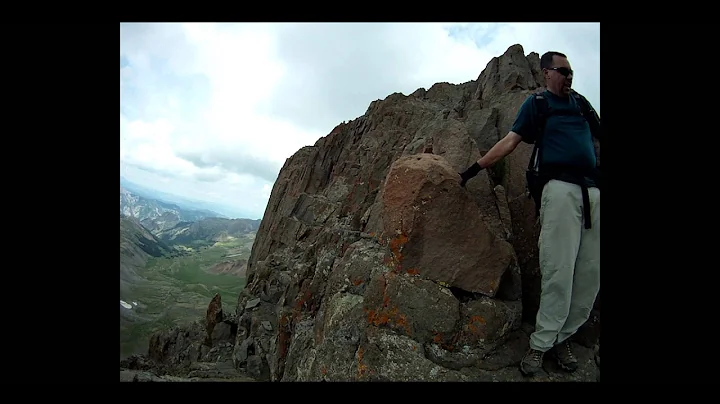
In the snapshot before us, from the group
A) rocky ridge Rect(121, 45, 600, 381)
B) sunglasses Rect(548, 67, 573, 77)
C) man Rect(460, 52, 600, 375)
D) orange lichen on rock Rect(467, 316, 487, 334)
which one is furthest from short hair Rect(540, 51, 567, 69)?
orange lichen on rock Rect(467, 316, 487, 334)

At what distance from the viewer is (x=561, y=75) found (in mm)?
5938

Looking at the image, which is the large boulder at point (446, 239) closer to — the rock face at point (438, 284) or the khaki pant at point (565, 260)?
the rock face at point (438, 284)

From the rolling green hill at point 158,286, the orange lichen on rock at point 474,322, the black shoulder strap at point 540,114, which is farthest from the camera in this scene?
the rolling green hill at point 158,286

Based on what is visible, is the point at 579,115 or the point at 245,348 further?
the point at 245,348

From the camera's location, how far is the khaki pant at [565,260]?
5609 millimetres

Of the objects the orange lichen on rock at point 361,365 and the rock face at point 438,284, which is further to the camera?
the rock face at point 438,284

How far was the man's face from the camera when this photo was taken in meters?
5.93

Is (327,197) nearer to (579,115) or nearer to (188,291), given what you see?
(579,115)

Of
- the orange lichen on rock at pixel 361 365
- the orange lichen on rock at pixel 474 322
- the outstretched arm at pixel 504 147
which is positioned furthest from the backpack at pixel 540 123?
the orange lichen on rock at pixel 361 365

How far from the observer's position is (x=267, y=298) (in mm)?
28188

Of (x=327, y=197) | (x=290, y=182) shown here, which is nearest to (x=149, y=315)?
(x=290, y=182)

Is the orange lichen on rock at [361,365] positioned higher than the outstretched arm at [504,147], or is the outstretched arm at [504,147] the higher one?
the outstretched arm at [504,147]

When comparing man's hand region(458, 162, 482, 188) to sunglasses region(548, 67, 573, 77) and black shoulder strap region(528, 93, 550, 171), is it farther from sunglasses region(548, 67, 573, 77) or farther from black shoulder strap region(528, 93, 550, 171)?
sunglasses region(548, 67, 573, 77)
